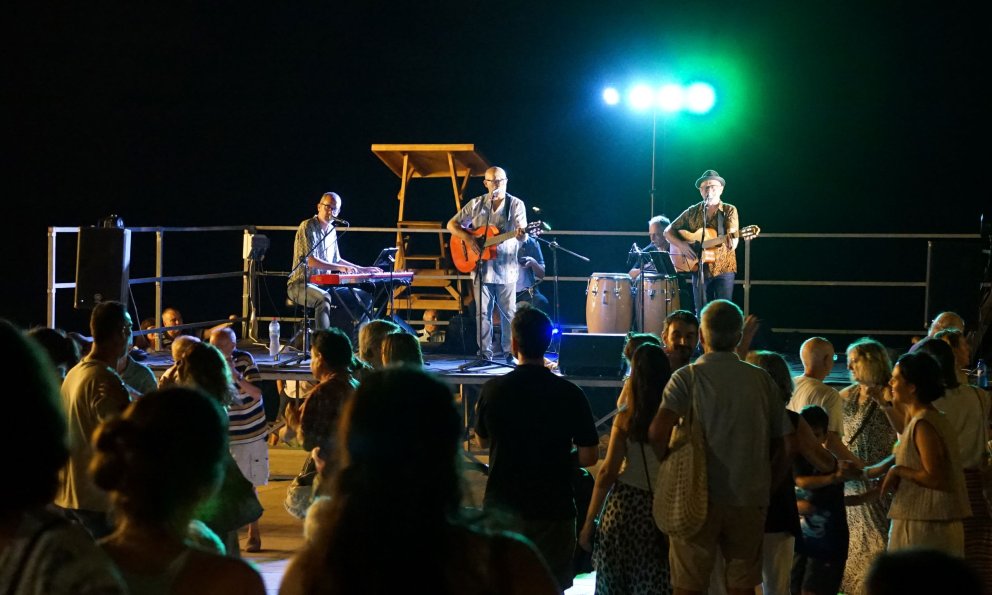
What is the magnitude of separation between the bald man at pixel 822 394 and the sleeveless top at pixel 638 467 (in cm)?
97

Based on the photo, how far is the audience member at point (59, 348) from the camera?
4605mm

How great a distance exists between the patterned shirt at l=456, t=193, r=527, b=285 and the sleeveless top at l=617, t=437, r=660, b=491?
5845 millimetres

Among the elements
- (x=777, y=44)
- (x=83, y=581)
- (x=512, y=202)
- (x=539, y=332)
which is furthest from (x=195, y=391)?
(x=777, y=44)

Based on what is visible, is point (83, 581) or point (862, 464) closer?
point (83, 581)

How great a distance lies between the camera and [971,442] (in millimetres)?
4820

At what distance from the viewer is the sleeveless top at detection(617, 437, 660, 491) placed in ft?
14.4

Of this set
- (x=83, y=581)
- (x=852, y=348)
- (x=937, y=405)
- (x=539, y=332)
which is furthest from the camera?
(x=852, y=348)

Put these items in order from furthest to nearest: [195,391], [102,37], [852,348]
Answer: [102,37] < [852,348] < [195,391]

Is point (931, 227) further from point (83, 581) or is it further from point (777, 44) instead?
point (83, 581)

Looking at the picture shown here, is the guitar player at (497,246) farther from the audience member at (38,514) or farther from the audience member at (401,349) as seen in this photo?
the audience member at (38,514)

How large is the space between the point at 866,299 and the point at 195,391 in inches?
687

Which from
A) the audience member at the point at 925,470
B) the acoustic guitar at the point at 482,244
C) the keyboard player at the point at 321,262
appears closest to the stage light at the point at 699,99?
the acoustic guitar at the point at 482,244

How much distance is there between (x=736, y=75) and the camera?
57.1 ft

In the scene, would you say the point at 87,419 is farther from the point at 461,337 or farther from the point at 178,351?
the point at 461,337
